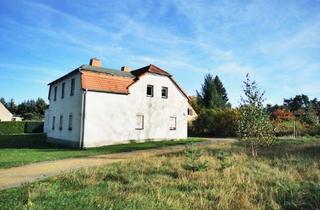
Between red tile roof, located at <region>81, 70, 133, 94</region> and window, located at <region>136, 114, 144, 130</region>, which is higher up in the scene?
red tile roof, located at <region>81, 70, 133, 94</region>

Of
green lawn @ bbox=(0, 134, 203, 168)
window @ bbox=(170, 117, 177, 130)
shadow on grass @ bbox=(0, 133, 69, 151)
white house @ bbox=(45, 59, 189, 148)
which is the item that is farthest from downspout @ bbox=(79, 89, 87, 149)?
window @ bbox=(170, 117, 177, 130)

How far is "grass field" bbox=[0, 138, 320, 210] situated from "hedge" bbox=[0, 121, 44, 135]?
42.9 m

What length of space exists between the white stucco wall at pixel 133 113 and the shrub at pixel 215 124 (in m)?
8.60

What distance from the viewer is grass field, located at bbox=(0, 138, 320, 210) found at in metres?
7.27

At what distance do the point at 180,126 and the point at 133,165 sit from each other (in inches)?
720

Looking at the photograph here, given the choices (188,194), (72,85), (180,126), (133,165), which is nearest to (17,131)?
(72,85)

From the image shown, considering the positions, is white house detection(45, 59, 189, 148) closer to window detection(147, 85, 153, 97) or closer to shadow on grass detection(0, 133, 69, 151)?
window detection(147, 85, 153, 97)

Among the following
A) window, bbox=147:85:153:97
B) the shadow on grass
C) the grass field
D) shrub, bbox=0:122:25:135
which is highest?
window, bbox=147:85:153:97

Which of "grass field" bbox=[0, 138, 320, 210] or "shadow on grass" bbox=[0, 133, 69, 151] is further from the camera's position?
"shadow on grass" bbox=[0, 133, 69, 151]

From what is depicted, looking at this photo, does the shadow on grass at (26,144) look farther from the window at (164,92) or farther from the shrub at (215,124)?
the shrub at (215,124)

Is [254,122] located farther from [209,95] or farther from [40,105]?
[40,105]

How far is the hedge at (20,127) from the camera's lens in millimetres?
48612

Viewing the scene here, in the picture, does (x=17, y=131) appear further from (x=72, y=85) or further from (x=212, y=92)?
(x=212, y=92)

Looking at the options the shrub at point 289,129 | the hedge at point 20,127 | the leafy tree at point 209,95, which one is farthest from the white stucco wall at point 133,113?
the hedge at point 20,127
